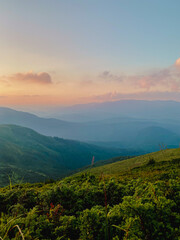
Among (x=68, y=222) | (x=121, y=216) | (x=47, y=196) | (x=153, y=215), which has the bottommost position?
(x=47, y=196)

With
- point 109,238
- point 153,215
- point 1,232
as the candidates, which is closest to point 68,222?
point 109,238

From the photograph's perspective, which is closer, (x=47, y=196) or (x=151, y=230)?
(x=151, y=230)

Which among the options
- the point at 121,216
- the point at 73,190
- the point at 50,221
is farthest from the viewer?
the point at 73,190

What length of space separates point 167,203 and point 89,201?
2668mm

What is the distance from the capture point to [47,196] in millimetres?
5613

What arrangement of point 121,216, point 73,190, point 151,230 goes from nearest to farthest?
point 151,230 → point 121,216 → point 73,190

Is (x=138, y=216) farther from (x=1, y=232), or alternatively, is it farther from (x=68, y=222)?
(x=1, y=232)

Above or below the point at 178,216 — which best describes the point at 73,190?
below

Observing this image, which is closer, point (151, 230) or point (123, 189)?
point (151, 230)

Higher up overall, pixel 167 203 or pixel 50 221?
pixel 167 203

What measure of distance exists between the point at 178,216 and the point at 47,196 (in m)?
4.21

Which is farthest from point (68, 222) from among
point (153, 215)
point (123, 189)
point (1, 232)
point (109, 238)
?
point (123, 189)

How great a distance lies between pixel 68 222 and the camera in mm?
3775

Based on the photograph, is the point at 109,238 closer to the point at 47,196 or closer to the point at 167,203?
the point at 167,203
